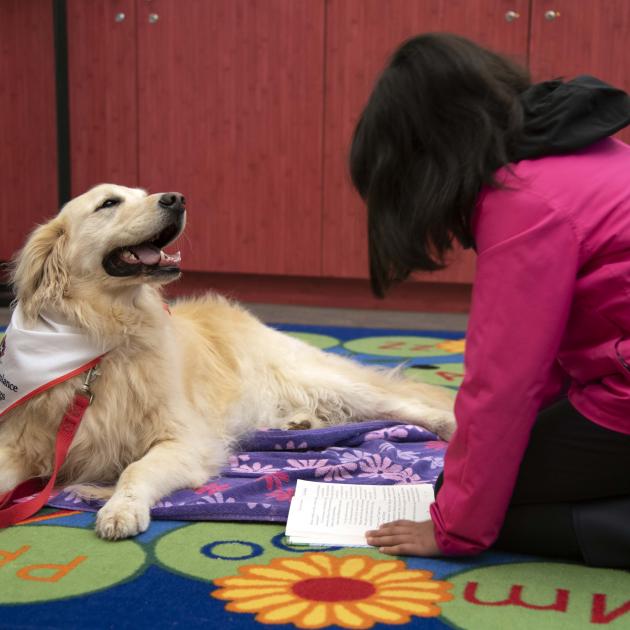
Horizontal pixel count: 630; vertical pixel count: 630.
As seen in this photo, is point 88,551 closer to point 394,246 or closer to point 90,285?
point 90,285

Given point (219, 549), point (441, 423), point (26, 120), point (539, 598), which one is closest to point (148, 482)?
point (219, 549)

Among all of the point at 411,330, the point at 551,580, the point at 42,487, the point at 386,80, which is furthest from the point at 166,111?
the point at 551,580

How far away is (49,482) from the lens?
1881 millimetres

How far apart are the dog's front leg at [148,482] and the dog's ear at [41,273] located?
1.51 ft

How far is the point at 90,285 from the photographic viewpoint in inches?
81.7

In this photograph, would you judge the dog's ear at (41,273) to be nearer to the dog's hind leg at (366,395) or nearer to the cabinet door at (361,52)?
the dog's hind leg at (366,395)

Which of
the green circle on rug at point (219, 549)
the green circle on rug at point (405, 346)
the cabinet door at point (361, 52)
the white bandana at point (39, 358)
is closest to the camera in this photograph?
the green circle on rug at point (219, 549)

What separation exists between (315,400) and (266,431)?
0.26 m

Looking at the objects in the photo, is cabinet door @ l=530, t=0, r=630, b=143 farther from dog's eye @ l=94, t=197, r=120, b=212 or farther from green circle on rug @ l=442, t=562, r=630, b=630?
green circle on rug @ l=442, t=562, r=630, b=630

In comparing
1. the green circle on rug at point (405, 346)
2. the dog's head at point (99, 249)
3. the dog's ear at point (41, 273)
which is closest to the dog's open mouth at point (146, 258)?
the dog's head at point (99, 249)

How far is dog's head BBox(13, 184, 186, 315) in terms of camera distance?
2064mm

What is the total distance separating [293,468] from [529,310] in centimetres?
95

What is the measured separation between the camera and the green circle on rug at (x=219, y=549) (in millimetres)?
1545

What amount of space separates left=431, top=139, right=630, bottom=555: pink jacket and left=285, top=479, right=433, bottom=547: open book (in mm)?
252
